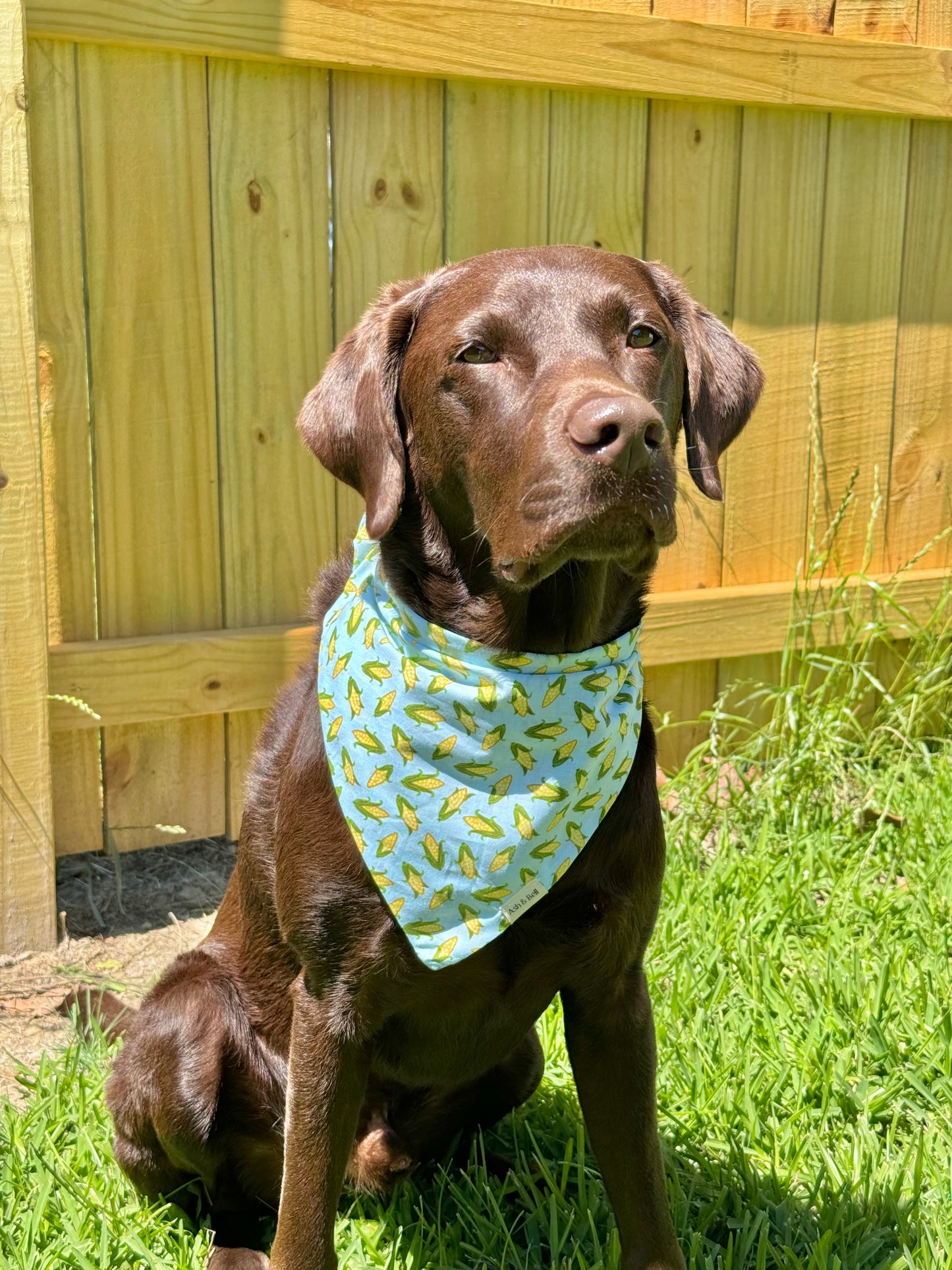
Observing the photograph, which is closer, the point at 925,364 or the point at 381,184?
the point at 381,184

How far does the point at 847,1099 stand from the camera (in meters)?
2.59

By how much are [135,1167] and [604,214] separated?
9.45ft

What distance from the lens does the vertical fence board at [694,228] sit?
4043 millimetres

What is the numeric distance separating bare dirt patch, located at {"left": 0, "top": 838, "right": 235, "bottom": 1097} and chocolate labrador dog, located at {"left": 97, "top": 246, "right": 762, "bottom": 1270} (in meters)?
0.82

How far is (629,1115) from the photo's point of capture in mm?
2162

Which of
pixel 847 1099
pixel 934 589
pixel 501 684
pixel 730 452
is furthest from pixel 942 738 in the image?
pixel 501 684

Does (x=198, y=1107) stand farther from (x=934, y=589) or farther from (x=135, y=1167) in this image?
(x=934, y=589)

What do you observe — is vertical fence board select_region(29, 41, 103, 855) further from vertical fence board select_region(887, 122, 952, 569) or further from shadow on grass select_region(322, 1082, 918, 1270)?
vertical fence board select_region(887, 122, 952, 569)

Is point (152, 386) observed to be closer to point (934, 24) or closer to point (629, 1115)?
point (629, 1115)

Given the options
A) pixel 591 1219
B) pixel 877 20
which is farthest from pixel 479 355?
pixel 877 20

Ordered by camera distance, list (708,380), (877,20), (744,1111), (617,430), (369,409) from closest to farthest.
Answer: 1. (617,430)
2. (369,409)
3. (708,380)
4. (744,1111)
5. (877,20)

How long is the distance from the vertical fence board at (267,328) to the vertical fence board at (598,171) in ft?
2.32

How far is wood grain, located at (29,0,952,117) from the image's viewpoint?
3.30 m

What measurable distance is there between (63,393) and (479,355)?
1664 millimetres
